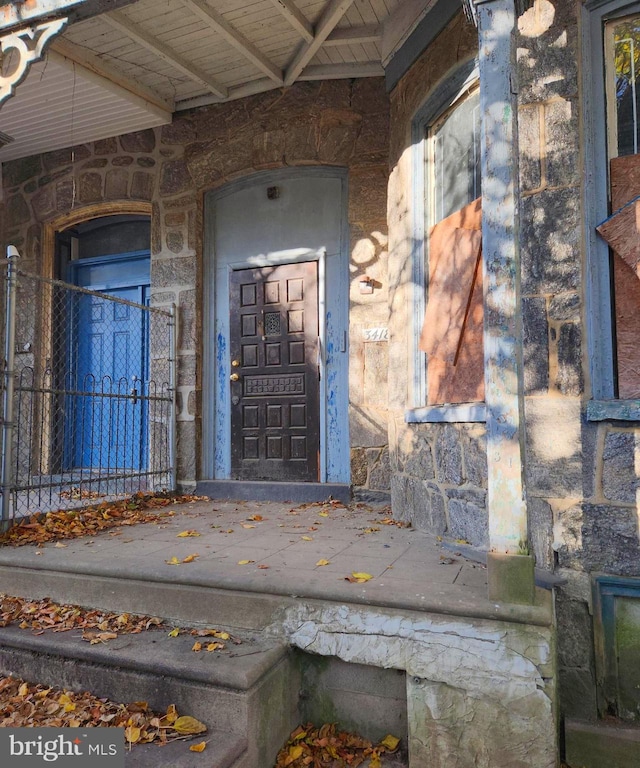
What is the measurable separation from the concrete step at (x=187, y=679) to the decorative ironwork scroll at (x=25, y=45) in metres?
2.62

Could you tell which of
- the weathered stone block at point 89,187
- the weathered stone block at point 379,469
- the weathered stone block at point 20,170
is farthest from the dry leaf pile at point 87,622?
the weathered stone block at point 20,170

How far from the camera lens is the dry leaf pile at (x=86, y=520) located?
373cm

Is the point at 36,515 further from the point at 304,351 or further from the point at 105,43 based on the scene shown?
the point at 105,43

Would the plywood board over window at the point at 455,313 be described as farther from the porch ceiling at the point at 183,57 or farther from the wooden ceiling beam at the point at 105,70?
the wooden ceiling beam at the point at 105,70

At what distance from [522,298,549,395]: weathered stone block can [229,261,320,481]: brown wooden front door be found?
280 cm

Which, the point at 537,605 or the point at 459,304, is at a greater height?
Result: the point at 459,304

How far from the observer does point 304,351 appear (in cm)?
550

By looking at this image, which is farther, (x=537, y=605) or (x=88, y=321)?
(x=88, y=321)

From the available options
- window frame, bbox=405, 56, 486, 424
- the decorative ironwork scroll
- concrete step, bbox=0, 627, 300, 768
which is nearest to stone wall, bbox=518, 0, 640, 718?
window frame, bbox=405, 56, 486, 424

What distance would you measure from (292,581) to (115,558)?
1100 millimetres

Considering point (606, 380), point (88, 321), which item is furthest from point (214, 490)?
point (606, 380)

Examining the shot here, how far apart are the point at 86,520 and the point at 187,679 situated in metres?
2.40

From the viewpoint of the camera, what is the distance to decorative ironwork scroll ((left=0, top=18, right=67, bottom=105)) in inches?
110

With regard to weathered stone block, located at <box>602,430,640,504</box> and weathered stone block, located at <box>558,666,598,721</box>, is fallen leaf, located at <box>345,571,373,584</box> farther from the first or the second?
weathered stone block, located at <box>602,430,640,504</box>
